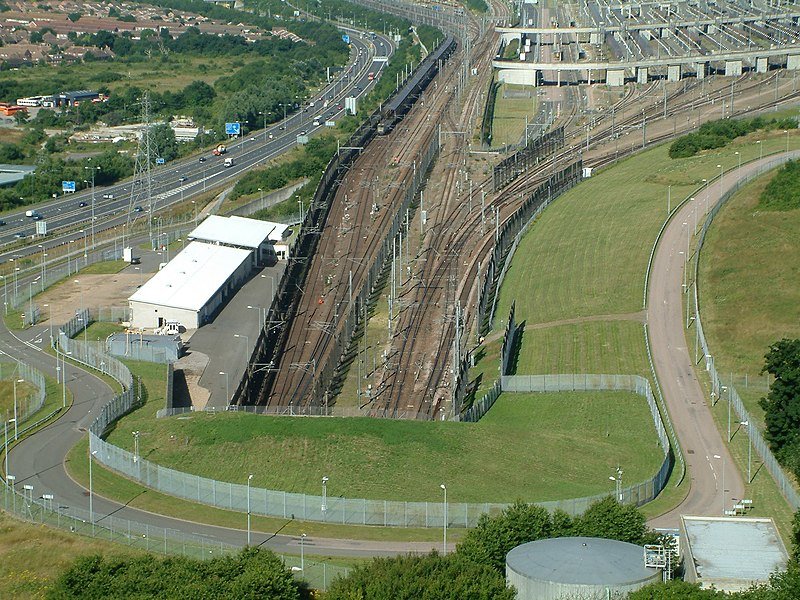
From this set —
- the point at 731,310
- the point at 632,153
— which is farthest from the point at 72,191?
the point at 731,310

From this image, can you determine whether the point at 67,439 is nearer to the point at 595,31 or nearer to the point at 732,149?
the point at 732,149

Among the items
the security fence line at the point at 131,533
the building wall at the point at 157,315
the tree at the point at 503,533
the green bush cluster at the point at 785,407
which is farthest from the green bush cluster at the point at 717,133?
the tree at the point at 503,533

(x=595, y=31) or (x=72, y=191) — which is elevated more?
(x=595, y=31)

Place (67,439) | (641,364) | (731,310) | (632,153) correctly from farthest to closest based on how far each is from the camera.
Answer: (632,153)
(731,310)
(641,364)
(67,439)

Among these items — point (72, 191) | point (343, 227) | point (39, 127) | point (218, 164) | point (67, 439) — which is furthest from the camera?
point (39, 127)

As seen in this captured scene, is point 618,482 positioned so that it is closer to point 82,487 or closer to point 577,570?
point 577,570

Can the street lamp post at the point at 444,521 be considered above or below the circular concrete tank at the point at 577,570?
below

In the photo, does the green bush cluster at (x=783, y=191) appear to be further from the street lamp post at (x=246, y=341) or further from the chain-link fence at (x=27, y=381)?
the chain-link fence at (x=27, y=381)
